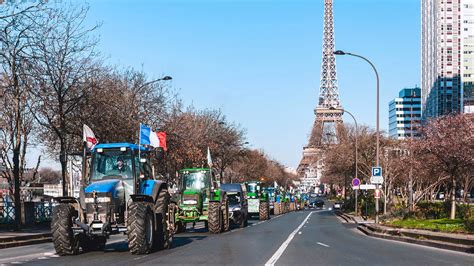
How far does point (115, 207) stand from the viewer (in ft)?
58.2

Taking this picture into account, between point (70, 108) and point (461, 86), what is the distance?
522ft

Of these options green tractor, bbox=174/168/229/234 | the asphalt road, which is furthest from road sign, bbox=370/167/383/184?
the asphalt road

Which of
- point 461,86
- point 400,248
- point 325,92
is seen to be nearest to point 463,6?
point 461,86

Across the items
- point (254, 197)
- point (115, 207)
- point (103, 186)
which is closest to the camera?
point (103, 186)

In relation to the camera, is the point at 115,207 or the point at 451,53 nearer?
the point at 115,207

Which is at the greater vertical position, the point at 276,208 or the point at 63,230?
the point at 63,230

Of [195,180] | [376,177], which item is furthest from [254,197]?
[195,180]

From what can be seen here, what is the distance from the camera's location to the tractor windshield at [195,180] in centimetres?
2906

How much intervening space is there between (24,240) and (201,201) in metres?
8.01

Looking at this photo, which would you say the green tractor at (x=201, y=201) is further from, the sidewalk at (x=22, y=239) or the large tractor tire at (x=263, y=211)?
the large tractor tire at (x=263, y=211)

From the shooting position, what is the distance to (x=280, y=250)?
18.9m

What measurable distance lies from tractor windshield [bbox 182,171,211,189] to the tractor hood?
1104 cm

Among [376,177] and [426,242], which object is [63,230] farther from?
[376,177]

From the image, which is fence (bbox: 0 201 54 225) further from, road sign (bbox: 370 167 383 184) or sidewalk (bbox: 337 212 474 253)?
road sign (bbox: 370 167 383 184)
